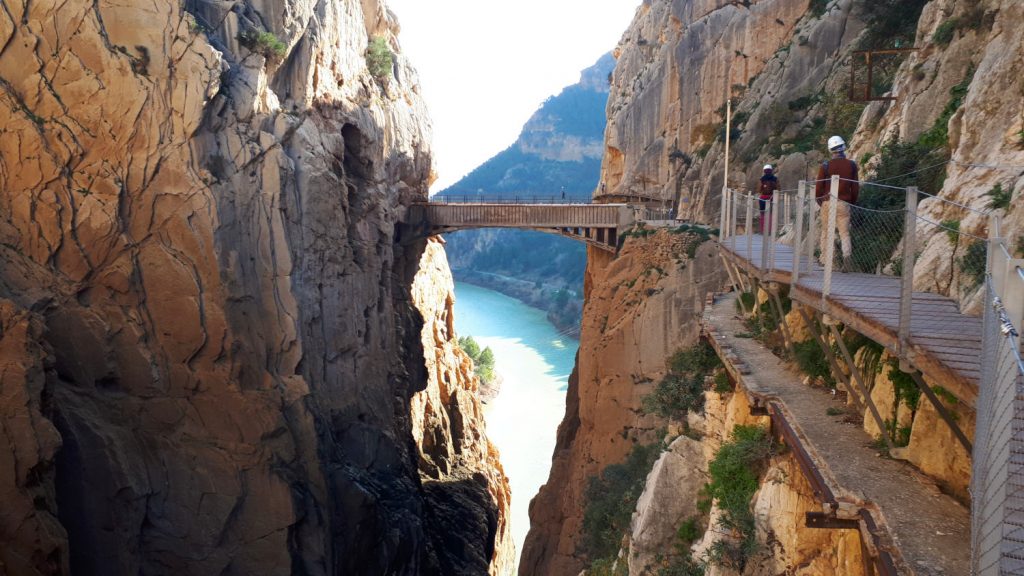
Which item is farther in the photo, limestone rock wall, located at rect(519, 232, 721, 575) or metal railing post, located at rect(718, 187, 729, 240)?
limestone rock wall, located at rect(519, 232, 721, 575)

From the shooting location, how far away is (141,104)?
17641 mm

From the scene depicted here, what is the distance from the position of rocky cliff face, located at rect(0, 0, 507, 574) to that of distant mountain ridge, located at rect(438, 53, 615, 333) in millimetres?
60175

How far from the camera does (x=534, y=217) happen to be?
2689 cm

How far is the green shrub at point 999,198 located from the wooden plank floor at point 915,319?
87 centimetres

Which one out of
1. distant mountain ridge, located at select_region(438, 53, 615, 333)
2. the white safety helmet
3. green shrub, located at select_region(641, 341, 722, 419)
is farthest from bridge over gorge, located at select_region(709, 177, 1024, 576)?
distant mountain ridge, located at select_region(438, 53, 615, 333)

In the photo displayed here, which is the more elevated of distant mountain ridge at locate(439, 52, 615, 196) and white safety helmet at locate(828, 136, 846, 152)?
distant mountain ridge at locate(439, 52, 615, 196)

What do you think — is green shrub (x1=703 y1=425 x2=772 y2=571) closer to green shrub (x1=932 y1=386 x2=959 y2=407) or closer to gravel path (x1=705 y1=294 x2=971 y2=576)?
gravel path (x1=705 y1=294 x2=971 y2=576)


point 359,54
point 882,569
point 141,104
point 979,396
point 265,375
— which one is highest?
point 359,54

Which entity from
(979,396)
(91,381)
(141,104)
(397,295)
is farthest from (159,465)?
(979,396)

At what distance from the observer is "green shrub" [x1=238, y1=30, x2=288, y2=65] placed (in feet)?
63.5

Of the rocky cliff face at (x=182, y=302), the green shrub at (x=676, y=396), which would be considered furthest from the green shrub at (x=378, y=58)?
the green shrub at (x=676, y=396)

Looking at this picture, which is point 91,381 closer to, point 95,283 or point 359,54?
point 95,283

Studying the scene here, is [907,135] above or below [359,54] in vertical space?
below

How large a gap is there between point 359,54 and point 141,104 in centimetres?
907
